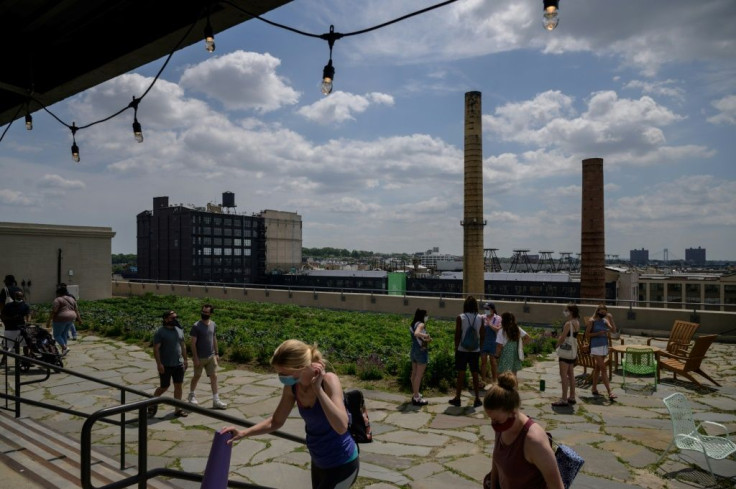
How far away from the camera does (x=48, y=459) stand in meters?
5.07

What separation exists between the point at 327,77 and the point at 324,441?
4.75 metres

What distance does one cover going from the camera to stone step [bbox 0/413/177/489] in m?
4.62

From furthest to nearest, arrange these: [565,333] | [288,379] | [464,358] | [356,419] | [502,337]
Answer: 1. [502,337]
2. [464,358]
3. [565,333]
4. [356,419]
5. [288,379]

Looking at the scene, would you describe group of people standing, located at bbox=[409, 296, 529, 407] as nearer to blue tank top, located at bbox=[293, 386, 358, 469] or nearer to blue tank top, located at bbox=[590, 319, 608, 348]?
blue tank top, located at bbox=[590, 319, 608, 348]

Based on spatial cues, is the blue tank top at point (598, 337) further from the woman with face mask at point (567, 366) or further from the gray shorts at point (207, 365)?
the gray shorts at point (207, 365)

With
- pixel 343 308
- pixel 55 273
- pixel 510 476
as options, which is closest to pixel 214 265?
pixel 55 273

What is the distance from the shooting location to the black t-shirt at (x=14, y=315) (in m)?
9.75

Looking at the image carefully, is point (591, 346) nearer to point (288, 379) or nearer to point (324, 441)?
point (324, 441)

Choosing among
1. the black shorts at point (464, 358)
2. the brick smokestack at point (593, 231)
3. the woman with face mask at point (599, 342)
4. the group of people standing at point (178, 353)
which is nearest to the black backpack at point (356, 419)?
the group of people standing at point (178, 353)

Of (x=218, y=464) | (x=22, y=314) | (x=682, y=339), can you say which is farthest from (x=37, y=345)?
(x=682, y=339)

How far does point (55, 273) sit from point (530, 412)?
26.8 metres

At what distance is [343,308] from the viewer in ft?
79.3

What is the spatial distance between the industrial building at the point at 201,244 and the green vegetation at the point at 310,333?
53.5 meters

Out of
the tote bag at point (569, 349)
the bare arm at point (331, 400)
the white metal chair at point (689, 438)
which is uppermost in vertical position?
the bare arm at point (331, 400)
